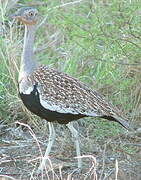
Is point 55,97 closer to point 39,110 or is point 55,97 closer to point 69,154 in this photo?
point 39,110

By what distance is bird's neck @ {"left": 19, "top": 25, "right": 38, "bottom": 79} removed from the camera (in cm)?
517

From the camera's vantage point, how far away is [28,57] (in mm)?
5191

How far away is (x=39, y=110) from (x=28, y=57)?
43 cm

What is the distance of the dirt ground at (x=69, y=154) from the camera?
5121 millimetres

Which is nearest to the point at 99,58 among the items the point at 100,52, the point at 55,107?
the point at 100,52

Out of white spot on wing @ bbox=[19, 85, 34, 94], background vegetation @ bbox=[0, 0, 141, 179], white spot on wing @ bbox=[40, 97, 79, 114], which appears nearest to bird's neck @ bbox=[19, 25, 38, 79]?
white spot on wing @ bbox=[19, 85, 34, 94]

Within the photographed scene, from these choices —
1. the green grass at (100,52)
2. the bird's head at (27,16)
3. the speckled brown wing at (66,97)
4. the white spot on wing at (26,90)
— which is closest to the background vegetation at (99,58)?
the green grass at (100,52)

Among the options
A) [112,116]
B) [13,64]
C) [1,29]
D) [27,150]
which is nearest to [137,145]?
[112,116]

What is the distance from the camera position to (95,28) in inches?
218

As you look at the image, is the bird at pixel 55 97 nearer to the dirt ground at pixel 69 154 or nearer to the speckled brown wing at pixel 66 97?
the speckled brown wing at pixel 66 97

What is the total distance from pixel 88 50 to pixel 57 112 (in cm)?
92

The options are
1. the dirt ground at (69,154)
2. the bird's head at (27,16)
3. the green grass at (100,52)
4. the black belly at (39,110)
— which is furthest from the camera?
the green grass at (100,52)

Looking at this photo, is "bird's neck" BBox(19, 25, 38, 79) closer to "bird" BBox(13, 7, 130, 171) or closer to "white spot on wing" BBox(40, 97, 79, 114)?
"bird" BBox(13, 7, 130, 171)

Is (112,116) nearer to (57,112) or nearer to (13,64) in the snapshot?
(57,112)
